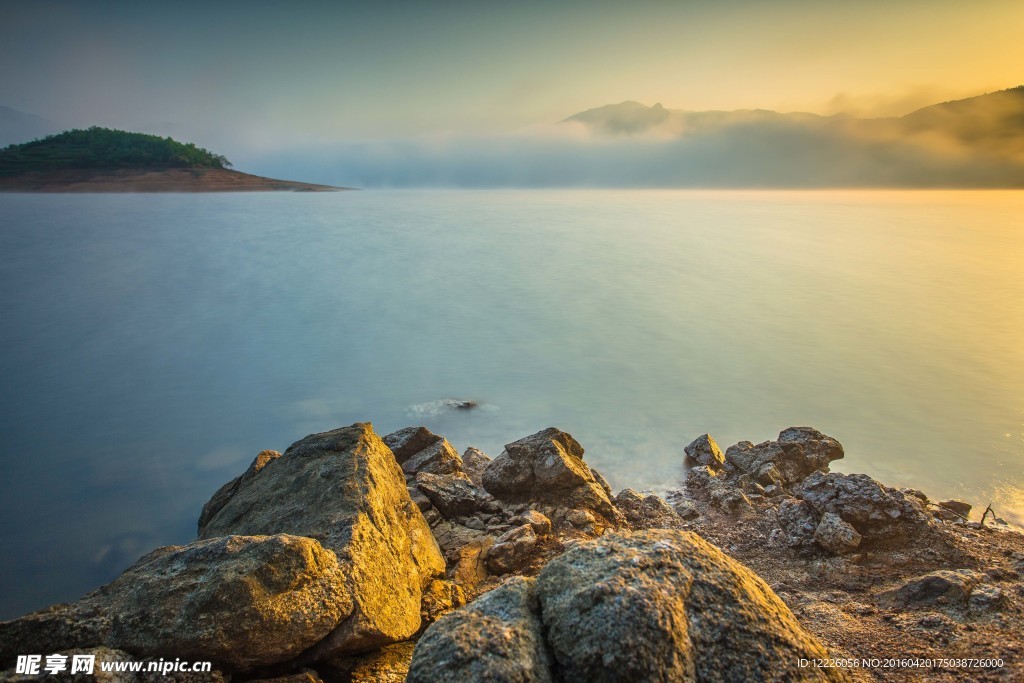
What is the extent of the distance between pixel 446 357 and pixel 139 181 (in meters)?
44.1

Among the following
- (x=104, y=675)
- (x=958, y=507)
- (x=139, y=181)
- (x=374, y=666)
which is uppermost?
(x=139, y=181)

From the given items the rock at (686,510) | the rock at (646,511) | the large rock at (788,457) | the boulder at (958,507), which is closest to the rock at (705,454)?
the large rock at (788,457)

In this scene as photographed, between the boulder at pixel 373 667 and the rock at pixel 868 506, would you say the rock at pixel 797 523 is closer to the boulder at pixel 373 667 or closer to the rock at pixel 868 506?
the rock at pixel 868 506

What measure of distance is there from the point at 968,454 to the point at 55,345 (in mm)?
21031

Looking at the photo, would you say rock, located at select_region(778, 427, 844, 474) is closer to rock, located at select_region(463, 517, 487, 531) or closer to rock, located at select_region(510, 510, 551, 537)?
rock, located at select_region(510, 510, 551, 537)

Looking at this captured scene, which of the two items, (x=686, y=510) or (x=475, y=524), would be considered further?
(x=686, y=510)

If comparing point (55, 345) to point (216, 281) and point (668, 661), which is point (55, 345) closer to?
point (216, 281)

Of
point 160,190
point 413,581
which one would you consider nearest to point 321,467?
point 413,581

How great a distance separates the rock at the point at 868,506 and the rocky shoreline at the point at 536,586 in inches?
0.7

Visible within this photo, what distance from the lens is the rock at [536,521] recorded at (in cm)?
550

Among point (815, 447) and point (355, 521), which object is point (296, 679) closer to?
point (355, 521)

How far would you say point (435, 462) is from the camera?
6.76 m

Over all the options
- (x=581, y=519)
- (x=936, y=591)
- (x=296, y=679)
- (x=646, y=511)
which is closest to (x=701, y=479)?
(x=646, y=511)

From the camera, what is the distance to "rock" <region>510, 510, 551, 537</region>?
18.1ft
